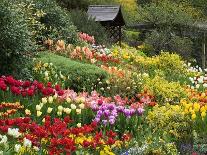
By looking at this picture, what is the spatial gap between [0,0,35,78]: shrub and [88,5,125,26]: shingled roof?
12.4m

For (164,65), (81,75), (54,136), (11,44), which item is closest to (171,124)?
(54,136)

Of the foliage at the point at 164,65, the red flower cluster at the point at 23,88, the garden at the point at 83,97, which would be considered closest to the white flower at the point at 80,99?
the garden at the point at 83,97

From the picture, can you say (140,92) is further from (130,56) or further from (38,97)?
(130,56)

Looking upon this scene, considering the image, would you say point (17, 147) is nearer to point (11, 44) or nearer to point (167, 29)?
point (11, 44)

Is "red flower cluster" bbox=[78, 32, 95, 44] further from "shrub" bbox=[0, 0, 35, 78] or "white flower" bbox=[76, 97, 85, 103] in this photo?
"white flower" bbox=[76, 97, 85, 103]

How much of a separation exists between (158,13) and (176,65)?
11929 mm

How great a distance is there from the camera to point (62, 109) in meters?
9.08

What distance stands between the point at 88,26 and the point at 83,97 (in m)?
11.8

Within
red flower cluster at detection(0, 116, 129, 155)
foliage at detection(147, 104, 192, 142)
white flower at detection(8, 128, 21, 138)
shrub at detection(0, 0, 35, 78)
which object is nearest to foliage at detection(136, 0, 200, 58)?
shrub at detection(0, 0, 35, 78)

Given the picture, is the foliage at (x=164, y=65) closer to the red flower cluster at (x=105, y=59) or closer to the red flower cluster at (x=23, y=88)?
the red flower cluster at (x=105, y=59)

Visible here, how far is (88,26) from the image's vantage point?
2155 centimetres

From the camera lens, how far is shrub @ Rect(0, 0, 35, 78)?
11.4 metres

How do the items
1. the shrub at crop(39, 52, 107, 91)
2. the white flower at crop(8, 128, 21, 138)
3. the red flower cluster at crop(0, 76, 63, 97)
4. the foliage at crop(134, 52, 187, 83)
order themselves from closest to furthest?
1. the white flower at crop(8, 128, 21, 138)
2. the red flower cluster at crop(0, 76, 63, 97)
3. the shrub at crop(39, 52, 107, 91)
4. the foliage at crop(134, 52, 187, 83)

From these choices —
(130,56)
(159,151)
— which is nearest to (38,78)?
(159,151)
